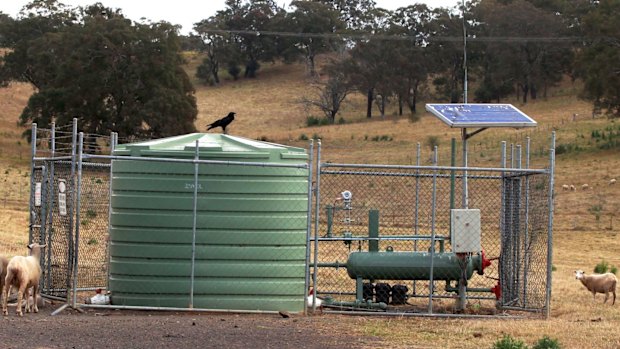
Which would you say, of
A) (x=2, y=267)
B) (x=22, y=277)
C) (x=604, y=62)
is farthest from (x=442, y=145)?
(x=22, y=277)

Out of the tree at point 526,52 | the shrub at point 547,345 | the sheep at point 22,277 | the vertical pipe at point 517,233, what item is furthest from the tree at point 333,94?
the shrub at point 547,345

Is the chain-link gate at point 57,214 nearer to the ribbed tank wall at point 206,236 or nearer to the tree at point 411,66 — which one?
Result: the ribbed tank wall at point 206,236

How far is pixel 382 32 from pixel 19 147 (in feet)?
109

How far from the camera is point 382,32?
80.2m

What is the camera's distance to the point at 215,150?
13820 millimetres

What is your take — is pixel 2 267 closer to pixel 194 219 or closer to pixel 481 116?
pixel 194 219

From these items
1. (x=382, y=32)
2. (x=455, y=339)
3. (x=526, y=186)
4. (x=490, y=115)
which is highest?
(x=382, y=32)

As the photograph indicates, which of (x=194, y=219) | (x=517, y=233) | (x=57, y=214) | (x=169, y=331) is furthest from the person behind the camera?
(x=57, y=214)

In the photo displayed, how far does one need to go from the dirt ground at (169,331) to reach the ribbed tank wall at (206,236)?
294mm

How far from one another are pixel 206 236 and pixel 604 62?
3840cm

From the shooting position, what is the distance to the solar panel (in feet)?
47.7

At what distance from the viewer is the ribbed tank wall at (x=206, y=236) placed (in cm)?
1366

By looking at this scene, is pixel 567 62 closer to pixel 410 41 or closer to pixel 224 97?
pixel 410 41

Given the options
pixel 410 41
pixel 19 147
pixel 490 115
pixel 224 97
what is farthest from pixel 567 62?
pixel 490 115
